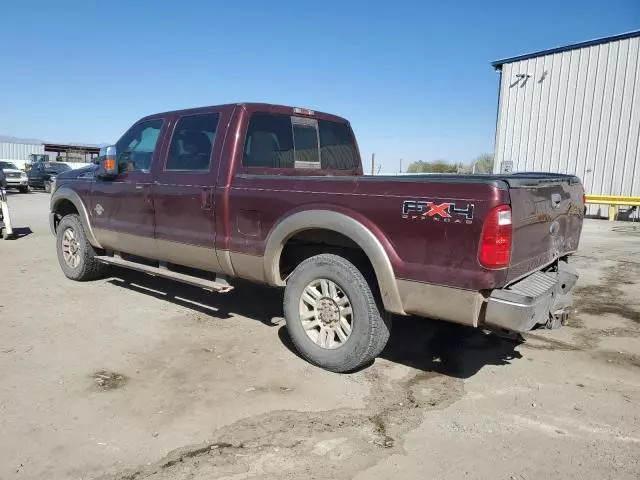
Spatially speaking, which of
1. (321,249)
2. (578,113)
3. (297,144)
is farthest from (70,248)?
(578,113)

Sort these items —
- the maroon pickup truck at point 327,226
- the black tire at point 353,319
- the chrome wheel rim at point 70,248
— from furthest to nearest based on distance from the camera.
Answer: the chrome wheel rim at point 70,248, the black tire at point 353,319, the maroon pickup truck at point 327,226

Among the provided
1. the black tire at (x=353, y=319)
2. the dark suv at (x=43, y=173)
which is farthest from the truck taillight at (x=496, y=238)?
the dark suv at (x=43, y=173)

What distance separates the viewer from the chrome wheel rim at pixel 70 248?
20.9 ft

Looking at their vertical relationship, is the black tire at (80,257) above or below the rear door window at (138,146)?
below

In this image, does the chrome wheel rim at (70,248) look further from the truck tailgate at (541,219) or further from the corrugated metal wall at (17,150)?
the corrugated metal wall at (17,150)

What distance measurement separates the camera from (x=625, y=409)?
10.8 ft

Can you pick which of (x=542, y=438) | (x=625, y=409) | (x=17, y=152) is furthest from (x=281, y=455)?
(x=17, y=152)

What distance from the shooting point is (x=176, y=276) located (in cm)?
489

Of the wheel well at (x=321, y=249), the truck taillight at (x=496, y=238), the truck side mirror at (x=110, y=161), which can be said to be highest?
the truck side mirror at (x=110, y=161)

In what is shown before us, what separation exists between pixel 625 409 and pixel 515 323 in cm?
106

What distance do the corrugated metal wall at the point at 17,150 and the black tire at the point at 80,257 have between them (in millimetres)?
46409

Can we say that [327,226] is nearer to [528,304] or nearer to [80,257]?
[528,304]

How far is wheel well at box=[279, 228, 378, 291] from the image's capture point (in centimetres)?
379

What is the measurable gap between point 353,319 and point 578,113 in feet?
56.9
